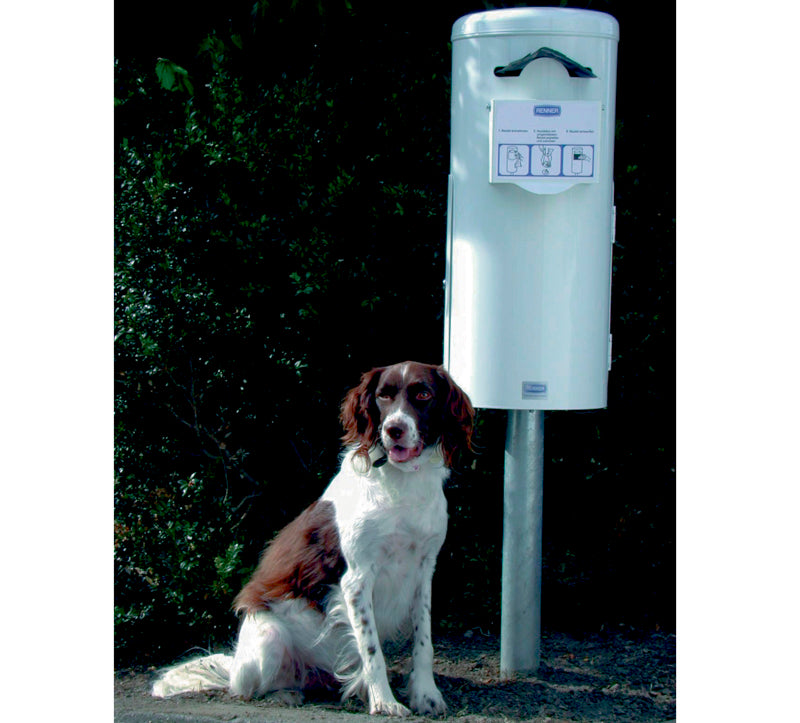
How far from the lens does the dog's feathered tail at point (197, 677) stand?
13.4ft

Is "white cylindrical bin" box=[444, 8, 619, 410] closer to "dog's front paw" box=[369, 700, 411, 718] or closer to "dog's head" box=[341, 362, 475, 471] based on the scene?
"dog's head" box=[341, 362, 475, 471]

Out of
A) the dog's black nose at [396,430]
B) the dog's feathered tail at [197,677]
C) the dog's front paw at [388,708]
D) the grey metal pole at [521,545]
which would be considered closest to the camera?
the dog's black nose at [396,430]

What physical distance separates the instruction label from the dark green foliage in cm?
98

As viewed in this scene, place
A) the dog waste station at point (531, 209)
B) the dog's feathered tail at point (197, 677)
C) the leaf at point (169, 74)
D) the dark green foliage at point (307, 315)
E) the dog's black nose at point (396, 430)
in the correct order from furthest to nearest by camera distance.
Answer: the dark green foliage at point (307, 315) → the leaf at point (169, 74) → the dog's feathered tail at point (197, 677) → the dog waste station at point (531, 209) → the dog's black nose at point (396, 430)

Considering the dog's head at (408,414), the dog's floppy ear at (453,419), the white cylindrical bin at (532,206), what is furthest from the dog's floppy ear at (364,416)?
the white cylindrical bin at (532,206)

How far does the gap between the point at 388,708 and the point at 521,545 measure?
907 millimetres

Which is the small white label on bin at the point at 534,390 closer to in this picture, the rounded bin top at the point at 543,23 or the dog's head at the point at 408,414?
the dog's head at the point at 408,414

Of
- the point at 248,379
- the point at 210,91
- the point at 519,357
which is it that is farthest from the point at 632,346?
the point at 210,91

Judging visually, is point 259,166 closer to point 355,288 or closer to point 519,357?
point 355,288

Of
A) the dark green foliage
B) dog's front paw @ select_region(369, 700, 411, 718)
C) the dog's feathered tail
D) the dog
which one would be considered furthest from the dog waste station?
the dog's feathered tail

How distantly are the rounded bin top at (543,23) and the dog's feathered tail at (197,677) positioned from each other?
9.05ft

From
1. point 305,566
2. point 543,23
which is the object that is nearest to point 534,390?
point 305,566

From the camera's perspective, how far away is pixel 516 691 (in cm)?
411

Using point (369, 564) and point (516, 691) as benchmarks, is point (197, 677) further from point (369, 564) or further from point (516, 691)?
point (516, 691)
